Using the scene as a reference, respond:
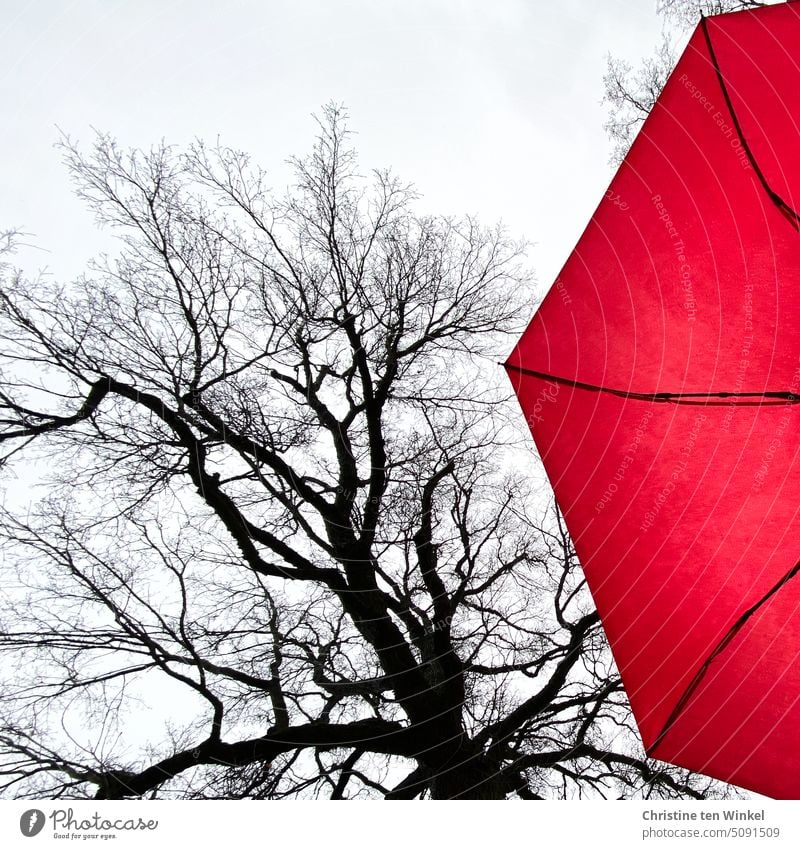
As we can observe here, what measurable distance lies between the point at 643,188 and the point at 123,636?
312 centimetres

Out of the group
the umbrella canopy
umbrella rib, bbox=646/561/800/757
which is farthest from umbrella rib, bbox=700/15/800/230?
umbrella rib, bbox=646/561/800/757

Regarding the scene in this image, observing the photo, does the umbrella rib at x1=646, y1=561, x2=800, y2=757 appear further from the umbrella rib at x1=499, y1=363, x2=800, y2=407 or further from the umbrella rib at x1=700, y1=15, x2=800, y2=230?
the umbrella rib at x1=700, y1=15, x2=800, y2=230

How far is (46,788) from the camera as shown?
2.45 m

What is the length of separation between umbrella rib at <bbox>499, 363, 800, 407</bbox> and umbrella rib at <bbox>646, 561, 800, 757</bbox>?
557 millimetres

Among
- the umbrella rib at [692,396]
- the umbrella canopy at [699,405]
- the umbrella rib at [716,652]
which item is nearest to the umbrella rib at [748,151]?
the umbrella canopy at [699,405]

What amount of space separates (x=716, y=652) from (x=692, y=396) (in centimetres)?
87

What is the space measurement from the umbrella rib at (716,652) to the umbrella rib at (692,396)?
1.83 feet

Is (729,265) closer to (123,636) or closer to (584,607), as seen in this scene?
(584,607)

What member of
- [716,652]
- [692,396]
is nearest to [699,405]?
[692,396]

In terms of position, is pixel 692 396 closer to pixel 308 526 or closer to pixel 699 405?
pixel 699 405

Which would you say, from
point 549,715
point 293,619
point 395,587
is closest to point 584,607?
point 549,715

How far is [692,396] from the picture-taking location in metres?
2.04

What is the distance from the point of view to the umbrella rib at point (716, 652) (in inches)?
72.7

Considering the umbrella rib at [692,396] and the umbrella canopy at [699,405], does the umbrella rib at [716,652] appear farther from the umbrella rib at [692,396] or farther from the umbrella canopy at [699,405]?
the umbrella rib at [692,396]
